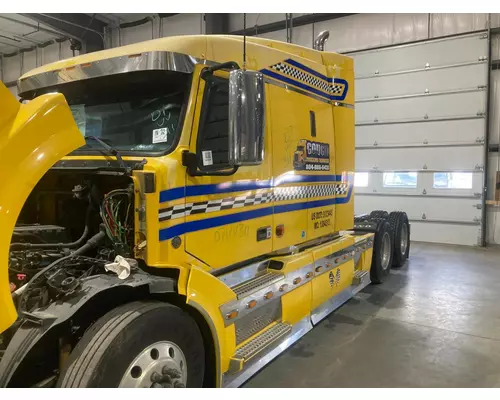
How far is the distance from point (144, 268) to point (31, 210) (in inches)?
44.3

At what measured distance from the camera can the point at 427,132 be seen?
369 inches

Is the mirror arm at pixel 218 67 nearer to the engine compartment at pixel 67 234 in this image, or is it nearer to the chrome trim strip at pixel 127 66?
the chrome trim strip at pixel 127 66

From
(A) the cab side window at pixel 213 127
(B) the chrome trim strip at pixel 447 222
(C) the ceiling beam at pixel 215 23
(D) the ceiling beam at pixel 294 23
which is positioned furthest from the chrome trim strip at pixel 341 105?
(C) the ceiling beam at pixel 215 23

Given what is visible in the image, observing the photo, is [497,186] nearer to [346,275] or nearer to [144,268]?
[346,275]

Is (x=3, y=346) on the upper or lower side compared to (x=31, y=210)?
lower

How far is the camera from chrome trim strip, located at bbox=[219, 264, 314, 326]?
9.35 feet

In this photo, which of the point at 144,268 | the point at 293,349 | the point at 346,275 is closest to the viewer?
the point at 144,268

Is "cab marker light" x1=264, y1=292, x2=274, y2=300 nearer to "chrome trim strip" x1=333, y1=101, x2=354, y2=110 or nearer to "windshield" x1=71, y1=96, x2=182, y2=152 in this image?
"windshield" x1=71, y1=96, x2=182, y2=152

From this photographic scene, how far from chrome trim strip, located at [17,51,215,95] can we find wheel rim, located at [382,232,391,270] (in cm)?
462

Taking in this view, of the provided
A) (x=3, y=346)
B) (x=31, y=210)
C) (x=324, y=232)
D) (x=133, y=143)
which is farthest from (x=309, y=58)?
(x=3, y=346)

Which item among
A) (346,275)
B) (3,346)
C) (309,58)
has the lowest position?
(346,275)

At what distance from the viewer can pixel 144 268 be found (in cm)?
256

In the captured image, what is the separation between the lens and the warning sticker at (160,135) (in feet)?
8.64

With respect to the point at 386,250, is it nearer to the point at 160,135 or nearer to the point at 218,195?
the point at 218,195
